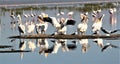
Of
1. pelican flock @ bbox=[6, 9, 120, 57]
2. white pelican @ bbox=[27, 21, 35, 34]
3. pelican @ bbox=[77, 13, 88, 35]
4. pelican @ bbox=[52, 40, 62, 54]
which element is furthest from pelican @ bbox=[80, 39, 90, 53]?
white pelican @ bbox=[27, 21, 35, 34]

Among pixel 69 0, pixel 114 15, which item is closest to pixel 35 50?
pixel 114 15

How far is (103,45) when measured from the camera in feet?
51.1

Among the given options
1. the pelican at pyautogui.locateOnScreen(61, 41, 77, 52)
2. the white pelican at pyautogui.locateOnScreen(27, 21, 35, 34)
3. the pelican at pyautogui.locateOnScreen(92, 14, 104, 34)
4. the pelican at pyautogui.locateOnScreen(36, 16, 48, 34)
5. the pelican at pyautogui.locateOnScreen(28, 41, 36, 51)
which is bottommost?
the white pelican at pyautogui.locateOnScreen(27, 21, 35, 34)

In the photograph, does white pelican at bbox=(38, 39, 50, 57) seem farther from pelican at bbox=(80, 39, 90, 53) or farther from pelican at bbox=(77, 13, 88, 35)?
pelican at bbox=(77, 13, 88, 35)

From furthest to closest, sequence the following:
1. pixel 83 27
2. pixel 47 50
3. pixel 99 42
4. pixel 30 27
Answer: pixel 30 27 < pixel 83 27 < pixel 99 42 < pixel 47 50

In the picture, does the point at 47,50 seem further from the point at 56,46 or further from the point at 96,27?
the point at 96,27

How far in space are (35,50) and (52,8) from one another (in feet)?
36.7

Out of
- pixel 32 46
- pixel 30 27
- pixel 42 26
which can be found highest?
pixel 32 46

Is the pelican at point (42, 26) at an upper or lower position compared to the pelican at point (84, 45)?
lower

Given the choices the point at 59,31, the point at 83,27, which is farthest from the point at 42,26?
the point at 83,27

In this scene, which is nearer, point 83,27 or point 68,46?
point 68,46

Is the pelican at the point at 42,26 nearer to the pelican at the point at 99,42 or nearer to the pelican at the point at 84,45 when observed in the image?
the pelican at the point at 84,45

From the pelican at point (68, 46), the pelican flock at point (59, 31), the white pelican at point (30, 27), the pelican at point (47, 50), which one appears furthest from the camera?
the white pelican at point (30, 27)

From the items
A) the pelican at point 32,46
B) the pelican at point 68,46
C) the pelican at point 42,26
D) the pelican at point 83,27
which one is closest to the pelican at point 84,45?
the pelican at point 68,46
